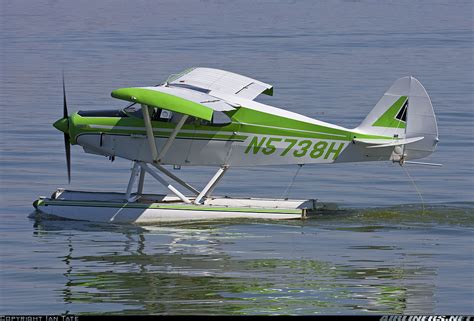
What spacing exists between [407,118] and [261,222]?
2.84 metres

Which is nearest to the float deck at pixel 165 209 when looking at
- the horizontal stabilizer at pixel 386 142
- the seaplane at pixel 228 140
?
the seaplane at pixel 228 140

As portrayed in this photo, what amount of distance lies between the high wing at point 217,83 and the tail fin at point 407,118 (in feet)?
7.39

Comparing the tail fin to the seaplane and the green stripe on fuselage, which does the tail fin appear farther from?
the green stripe on fuselage

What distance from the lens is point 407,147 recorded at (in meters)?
18.5

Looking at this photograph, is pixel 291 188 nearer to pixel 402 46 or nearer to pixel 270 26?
pixel 402 46

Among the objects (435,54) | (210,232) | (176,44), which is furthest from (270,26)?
(210,232)

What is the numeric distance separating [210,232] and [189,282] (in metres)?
3.33

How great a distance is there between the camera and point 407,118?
18531 mm

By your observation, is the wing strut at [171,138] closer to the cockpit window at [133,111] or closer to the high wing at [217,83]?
the cockpit window at [133,111]

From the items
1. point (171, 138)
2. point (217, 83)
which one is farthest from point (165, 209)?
point (217, 83)

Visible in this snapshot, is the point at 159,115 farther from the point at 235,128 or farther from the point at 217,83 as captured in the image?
the point at 217,83

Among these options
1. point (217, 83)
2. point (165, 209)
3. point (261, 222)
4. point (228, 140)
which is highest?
point (217, 83)

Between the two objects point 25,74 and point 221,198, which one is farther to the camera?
point 25,74

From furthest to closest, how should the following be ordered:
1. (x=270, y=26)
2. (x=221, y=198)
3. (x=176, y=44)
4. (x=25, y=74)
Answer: (x=270, y=26)
(x=176, y=44)
(x=25, y=74)
(x=221, y=198)
